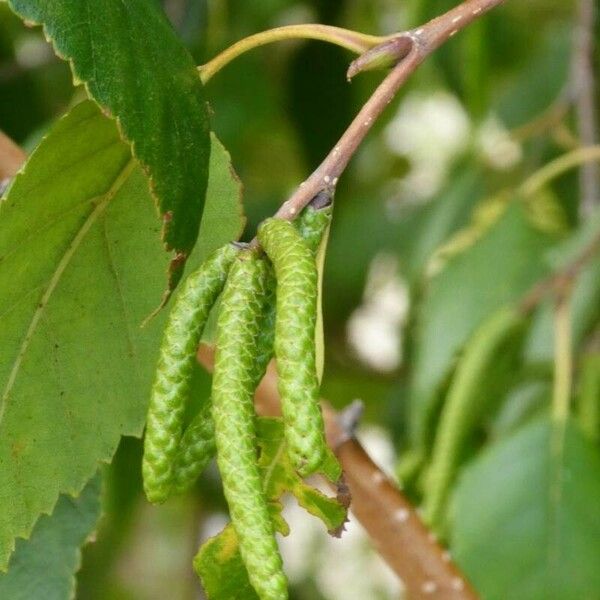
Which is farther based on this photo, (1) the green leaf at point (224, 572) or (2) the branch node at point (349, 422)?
(2) the branch node at point (349, 422)

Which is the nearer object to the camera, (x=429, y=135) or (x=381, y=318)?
→ (x=381, y=318)

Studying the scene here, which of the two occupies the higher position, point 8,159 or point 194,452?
point 8,159

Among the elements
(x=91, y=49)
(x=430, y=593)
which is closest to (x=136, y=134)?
(x=91, y=49)

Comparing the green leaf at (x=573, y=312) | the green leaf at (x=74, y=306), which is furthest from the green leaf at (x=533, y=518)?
the green leaf at (x=74, y=306)

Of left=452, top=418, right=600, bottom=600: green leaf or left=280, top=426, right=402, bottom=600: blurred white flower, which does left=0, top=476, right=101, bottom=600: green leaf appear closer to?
left=452, top=418, right=600, bottom=600: green leaf

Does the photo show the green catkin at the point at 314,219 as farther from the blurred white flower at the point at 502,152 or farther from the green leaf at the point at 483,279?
the blurred white flower at the point at 502,152

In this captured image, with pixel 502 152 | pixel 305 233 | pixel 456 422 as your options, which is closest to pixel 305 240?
pixel 305 233

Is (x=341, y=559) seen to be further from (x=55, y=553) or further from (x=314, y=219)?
(x=314, y=219)
